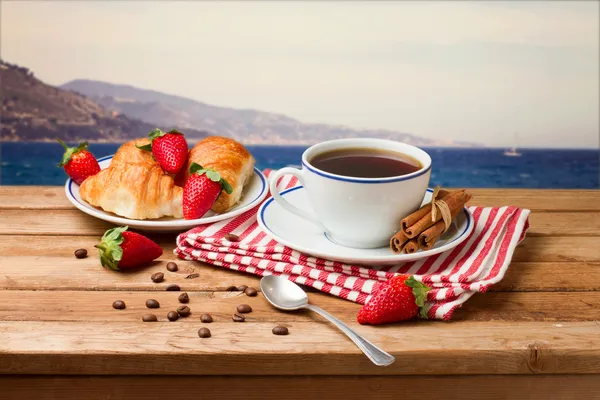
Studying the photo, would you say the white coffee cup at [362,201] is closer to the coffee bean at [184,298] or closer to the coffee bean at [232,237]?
the coffee bean at [232,237]

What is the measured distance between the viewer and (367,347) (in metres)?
1.06

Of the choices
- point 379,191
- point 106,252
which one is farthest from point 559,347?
point 106,252

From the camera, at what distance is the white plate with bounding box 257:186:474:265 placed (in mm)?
1258

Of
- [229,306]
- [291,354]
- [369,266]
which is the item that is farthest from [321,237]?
[291,354]

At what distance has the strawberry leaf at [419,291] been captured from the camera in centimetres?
113

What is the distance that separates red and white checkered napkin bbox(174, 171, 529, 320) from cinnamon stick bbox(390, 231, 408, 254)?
40 millimetres

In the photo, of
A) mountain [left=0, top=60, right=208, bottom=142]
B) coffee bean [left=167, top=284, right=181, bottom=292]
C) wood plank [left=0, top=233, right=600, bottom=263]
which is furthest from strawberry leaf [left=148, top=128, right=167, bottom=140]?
mountain [left=0, top=60, right=208, bottom=142]

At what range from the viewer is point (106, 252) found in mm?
1317

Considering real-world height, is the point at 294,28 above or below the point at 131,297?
above

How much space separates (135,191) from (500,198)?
90cm

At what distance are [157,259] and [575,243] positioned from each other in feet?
2.82

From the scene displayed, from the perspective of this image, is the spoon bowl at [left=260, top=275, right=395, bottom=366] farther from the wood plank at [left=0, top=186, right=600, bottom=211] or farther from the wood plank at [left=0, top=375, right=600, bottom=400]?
the wood plank at [left=0, top=186, right=600, bottom=211]

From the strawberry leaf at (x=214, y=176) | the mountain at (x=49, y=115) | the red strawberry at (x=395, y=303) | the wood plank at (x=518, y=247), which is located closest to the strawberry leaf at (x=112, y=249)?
the wood plank at (x=518, y=247)

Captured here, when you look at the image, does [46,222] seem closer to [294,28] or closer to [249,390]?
[249,390]
